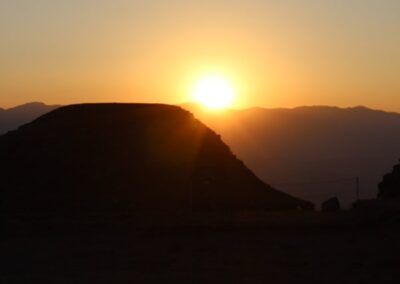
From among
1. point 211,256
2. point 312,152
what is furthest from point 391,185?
point 312,152

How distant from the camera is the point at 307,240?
20234mm

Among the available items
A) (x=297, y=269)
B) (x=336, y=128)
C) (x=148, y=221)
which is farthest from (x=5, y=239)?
(x=336, y=128)

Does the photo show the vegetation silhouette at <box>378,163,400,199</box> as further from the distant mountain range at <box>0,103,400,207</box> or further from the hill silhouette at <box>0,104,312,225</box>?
the distant mountain range at <box>0,103,400,207</box>

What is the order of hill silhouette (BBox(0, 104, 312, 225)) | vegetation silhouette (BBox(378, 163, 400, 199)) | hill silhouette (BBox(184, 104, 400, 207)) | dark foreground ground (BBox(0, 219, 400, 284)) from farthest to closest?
1. hill silhouette (BBox(184, 104, 400, 207))
2. hill silhouette (BBox(0, 104, 312, 225))
3. vegetation silhouette (BBox(378, 163, 400, 199))
4. dark foreground ground (BBox(0, 219, 400, 284))

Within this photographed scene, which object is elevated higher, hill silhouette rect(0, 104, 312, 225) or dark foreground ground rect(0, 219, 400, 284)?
hill silhouette rect(0, 104, 312, 225)

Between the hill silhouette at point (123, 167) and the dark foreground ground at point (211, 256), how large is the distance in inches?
328

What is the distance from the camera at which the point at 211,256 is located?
18.7 m

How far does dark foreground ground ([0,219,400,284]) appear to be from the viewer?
16797 millimetres

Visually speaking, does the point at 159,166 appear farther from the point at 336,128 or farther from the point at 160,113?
the point at 336,128

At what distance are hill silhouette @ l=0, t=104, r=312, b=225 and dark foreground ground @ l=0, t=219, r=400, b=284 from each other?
833 centimetres

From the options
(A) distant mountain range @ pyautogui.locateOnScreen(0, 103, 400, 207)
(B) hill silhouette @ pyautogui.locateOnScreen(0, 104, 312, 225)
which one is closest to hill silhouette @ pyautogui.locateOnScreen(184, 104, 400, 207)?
(A) distant mountain range @ pyautogui.locateOnScreen(0, 103, 400, 207)

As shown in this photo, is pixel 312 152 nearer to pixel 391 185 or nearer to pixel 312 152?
pixel 312 152

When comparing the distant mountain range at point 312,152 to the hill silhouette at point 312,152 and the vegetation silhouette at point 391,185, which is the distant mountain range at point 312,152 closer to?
the hill silhouette at point 312,152

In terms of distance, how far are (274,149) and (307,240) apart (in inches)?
5692
